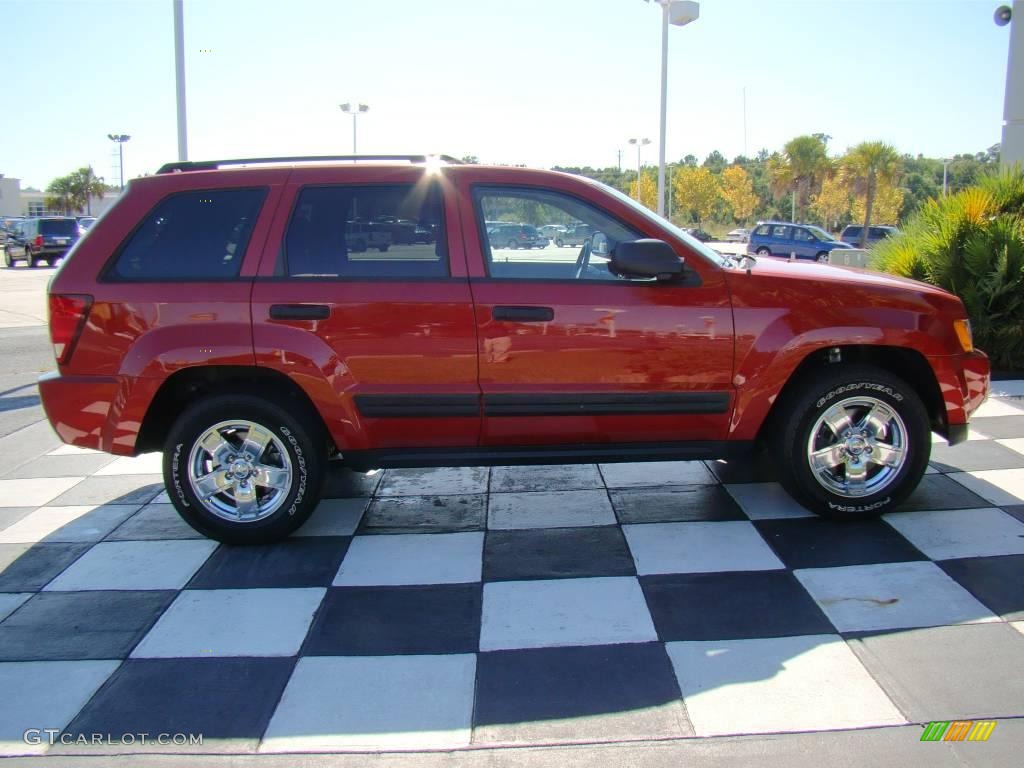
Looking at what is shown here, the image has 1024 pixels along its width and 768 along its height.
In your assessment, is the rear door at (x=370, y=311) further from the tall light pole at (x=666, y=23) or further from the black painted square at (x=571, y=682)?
the tall light pole at (x=666, y=23)

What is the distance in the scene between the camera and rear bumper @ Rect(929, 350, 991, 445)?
4.56m

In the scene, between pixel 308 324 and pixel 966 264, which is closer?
pixel 308 324

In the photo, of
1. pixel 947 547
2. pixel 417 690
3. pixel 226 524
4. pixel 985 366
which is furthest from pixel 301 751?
pixel 985 366

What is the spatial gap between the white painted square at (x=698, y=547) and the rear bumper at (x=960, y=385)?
1.21 metres

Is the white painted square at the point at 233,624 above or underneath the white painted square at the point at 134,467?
underneath

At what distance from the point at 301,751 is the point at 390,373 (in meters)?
1.96

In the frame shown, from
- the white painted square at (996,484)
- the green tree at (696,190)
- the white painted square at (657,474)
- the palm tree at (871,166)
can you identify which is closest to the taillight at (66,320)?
the white painted square at (657,474)

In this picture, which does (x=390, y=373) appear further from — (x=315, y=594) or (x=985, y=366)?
(x=985, y=366)

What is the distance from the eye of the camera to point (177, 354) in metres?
4.31

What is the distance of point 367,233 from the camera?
14.5 feet

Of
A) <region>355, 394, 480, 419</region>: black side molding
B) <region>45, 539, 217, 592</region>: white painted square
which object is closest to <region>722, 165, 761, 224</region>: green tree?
<region>355, 394, 480, 419</region>: black side molding

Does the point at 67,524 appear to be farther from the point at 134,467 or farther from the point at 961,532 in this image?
the point at 961,532

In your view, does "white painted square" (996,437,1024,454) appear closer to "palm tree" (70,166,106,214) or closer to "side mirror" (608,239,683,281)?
"side mirror" (608,239,683,281)

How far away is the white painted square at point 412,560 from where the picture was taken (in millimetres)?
4137
